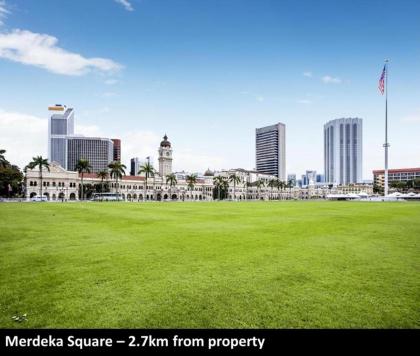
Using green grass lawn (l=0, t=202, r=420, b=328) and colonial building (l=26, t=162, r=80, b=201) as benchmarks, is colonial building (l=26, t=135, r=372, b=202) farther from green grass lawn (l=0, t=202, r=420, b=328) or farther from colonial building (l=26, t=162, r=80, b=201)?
green grass lawn (l=0, t=202, r=420, b=328)

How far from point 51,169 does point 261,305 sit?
130120 millimetres

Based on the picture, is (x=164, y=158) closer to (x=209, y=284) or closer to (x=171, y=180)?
(x=171, y=180)

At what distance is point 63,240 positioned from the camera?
14203mm

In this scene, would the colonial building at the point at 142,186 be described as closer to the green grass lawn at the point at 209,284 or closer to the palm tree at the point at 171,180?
the palm tree at the point at 171,180

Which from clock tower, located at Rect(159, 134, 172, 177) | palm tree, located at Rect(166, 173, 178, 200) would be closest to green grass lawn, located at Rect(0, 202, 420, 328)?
Result: palm tree, located at Rect(166, 173, 178, 200)

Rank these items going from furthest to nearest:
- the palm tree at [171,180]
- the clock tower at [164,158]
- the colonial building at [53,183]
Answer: the clock tower at [164,158], the palm tree at [171,180], the colonial building at [53,183]

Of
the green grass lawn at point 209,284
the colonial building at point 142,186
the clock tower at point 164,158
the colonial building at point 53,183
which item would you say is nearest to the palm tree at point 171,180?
the colonial building at point 142,186

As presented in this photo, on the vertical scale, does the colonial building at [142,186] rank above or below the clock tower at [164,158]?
below

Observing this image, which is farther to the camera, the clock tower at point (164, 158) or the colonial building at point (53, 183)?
the clock tower at point (164, 158)
